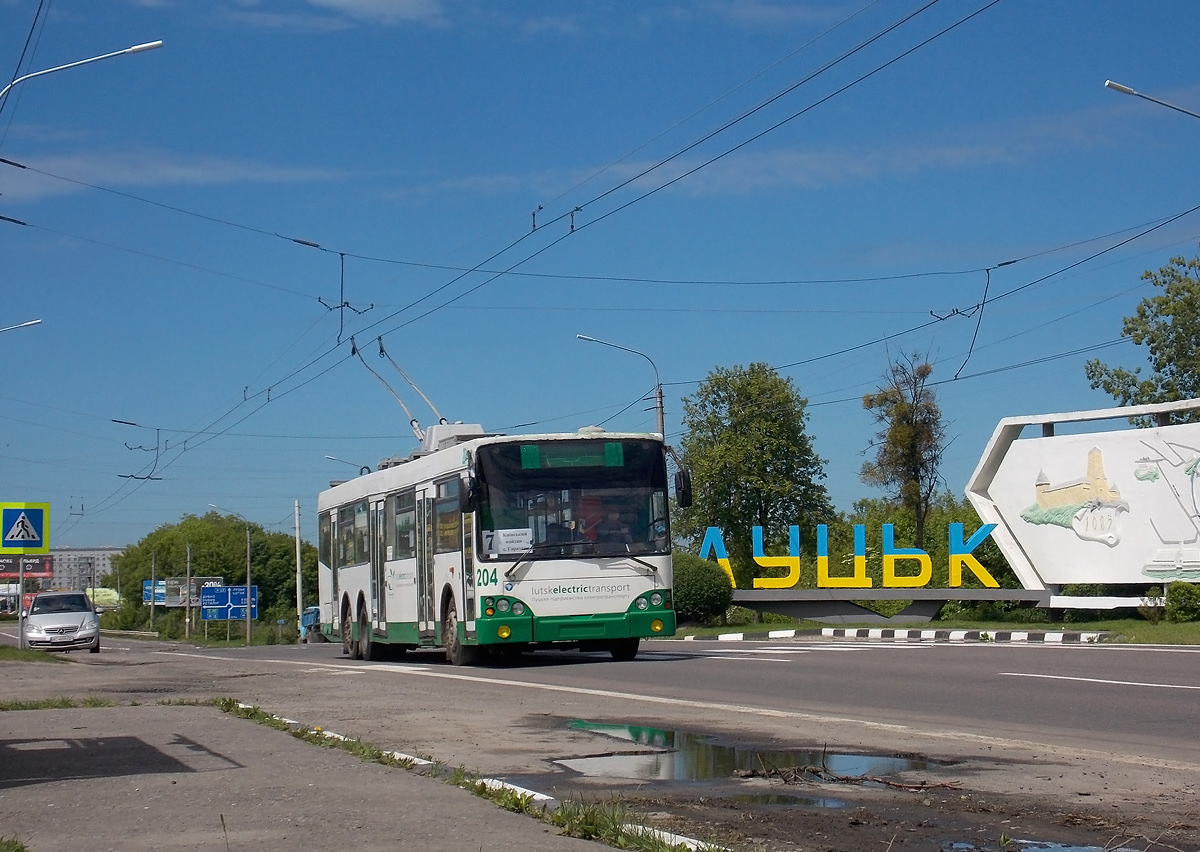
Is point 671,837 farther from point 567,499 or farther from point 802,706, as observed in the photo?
point 567,499

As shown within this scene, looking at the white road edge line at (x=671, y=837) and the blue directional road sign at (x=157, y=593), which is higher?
the white road edge line at (x=671, y=837)

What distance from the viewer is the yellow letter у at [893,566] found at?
3825 centimetres

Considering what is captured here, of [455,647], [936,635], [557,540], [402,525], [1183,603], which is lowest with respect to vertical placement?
[936,635]

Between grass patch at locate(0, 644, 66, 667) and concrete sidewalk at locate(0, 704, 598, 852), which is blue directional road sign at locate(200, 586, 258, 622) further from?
concrete sidewalk at locate(0, 704, 598, 852)

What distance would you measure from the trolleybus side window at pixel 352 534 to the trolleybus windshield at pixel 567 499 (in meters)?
6.69

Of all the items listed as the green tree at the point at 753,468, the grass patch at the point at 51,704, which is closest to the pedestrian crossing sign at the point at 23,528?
the grass patch at the point at 51,704

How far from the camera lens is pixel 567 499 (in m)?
19.4

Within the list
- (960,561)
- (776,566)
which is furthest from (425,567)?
(776,566)

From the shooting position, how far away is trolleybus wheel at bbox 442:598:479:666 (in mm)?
20266

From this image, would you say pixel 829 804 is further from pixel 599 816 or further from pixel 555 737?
pixel 555 737

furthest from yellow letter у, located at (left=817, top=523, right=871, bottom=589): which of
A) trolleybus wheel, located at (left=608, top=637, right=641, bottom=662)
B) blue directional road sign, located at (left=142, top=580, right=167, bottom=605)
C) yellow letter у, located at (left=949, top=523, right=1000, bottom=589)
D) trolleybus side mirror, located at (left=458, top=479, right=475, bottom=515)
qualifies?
blue directional road sign, located at (left=142, top=580, right=167, bottom=605)

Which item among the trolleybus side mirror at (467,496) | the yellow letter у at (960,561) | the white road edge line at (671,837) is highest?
the trolleybus side mirror at (467,496)

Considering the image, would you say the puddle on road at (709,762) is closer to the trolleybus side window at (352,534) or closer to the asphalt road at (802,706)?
the asphalt road at (802,706)

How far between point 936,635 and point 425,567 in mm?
13151
